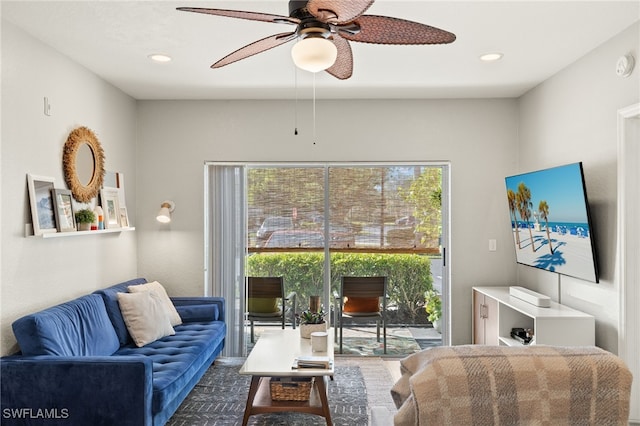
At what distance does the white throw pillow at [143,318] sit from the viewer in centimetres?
380

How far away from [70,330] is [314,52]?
249 cm

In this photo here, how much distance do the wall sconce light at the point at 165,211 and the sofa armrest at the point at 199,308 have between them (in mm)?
802

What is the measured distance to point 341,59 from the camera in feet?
8.03

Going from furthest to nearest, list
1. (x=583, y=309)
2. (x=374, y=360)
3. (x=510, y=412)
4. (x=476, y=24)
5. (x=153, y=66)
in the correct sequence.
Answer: (x=374, y=360) < (x=153, y=66) < (x=583, y=309) < (x=476, y=24) < (x=510, y=412)

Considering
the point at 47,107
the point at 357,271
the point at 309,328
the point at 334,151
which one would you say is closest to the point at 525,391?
the point at 309,328

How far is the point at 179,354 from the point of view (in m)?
3.53

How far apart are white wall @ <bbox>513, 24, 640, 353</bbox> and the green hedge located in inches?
49.5

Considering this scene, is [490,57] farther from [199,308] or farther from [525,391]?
[199,308]

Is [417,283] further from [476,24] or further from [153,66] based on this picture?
[153,66]

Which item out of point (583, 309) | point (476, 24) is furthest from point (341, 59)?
point (583, 309)

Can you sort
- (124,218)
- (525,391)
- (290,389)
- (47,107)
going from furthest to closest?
1. (124,218)
2. (47,107)
3. (290,389)
4. (525,391)

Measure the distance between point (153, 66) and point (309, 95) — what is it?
1.61 meters

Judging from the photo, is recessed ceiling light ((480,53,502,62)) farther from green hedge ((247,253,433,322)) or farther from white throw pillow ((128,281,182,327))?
white throw pillow ((128,281,182,327))

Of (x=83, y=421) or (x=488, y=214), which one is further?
(x=488, y=214)
